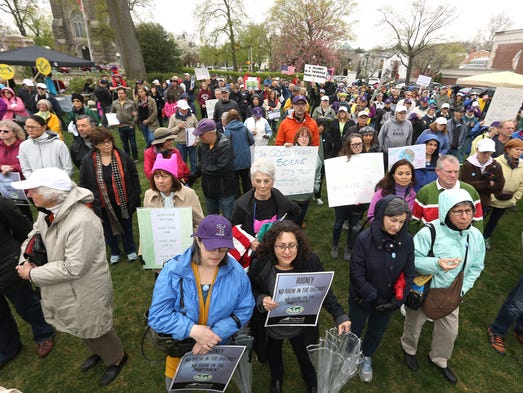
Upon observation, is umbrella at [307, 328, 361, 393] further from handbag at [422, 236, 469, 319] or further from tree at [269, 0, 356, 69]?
tree at [269, 0, 356, 69]

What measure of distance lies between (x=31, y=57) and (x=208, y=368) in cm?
2117

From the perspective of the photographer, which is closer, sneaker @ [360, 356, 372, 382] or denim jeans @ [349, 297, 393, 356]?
denim jeans @ [349, 297, 393, 356]

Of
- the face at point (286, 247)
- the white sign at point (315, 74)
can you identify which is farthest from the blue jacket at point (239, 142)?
the white sign at point (315, 74)

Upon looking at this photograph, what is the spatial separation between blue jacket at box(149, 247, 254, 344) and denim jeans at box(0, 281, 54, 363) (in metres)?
2.09

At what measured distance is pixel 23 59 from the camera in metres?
15.8

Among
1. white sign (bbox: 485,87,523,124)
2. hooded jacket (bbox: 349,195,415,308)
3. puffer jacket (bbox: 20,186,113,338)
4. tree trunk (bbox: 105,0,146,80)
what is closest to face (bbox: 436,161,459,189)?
hooded jacket (bbox: 349,195,415,308)

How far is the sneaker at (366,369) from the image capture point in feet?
10.1

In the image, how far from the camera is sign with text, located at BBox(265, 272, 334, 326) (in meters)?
2.22

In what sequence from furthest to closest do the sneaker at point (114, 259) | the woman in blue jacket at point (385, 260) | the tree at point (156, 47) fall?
the tree at point (156, 47)
the sneaker at point (114, 259)
the woman in blue jacket at point (385, 260)

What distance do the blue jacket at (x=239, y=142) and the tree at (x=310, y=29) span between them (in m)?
30.7

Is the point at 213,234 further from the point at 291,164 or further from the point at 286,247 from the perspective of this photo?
the point at 291,164

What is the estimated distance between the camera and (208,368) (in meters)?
2.24

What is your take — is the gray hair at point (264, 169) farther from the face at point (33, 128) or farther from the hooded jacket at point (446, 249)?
the face at point (33, 128)

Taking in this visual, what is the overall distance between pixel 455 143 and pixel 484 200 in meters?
4.30
